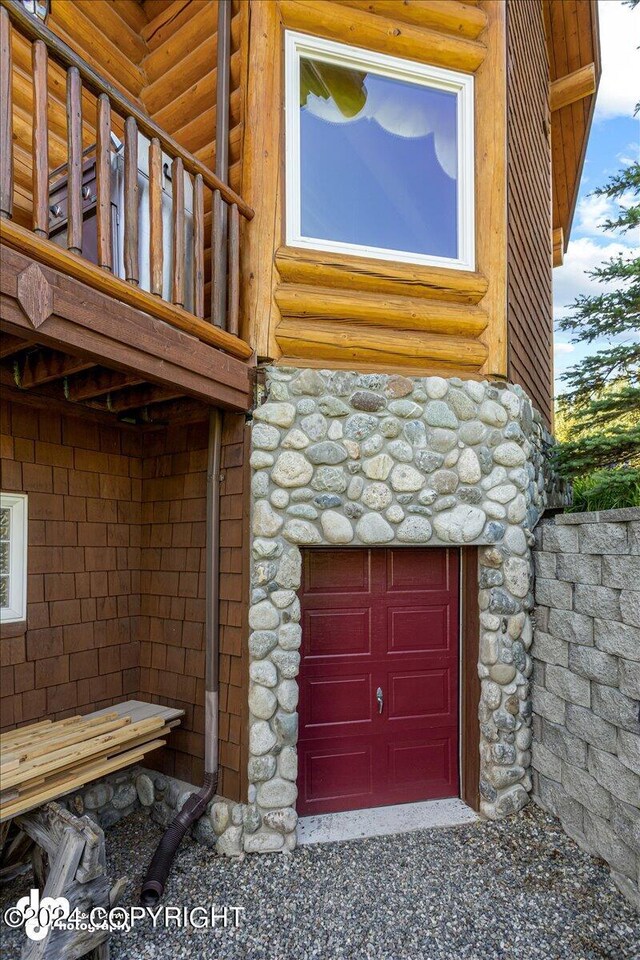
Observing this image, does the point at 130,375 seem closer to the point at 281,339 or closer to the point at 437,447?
the point at 281,339

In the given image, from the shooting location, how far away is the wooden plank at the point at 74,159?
2.25 metres

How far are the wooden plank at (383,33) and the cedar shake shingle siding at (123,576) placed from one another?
259 centimetres

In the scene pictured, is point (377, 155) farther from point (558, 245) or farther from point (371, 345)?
point (558, 245)

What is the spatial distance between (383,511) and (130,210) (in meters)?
2.19

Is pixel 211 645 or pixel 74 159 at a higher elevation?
pixel 74 159

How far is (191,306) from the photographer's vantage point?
3131 millimetres

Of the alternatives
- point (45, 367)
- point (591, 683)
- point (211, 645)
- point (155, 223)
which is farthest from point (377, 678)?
point (155, 223)

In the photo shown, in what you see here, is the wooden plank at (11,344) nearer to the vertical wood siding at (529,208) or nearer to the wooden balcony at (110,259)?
the wooden balcony at (110,259)

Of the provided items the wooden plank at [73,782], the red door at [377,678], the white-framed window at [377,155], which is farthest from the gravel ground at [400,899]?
the white-framed window at [377,155]

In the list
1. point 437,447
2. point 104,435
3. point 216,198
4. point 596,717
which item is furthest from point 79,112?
point 596,717

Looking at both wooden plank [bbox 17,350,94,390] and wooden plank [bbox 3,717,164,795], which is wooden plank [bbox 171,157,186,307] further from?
wooden plank [bbox 3,717,164,795]

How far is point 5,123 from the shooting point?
6.59 feet

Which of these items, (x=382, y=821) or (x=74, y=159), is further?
(x=382, y=821)

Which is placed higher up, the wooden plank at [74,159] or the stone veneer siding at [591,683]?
the wooden plank at [74,159]
